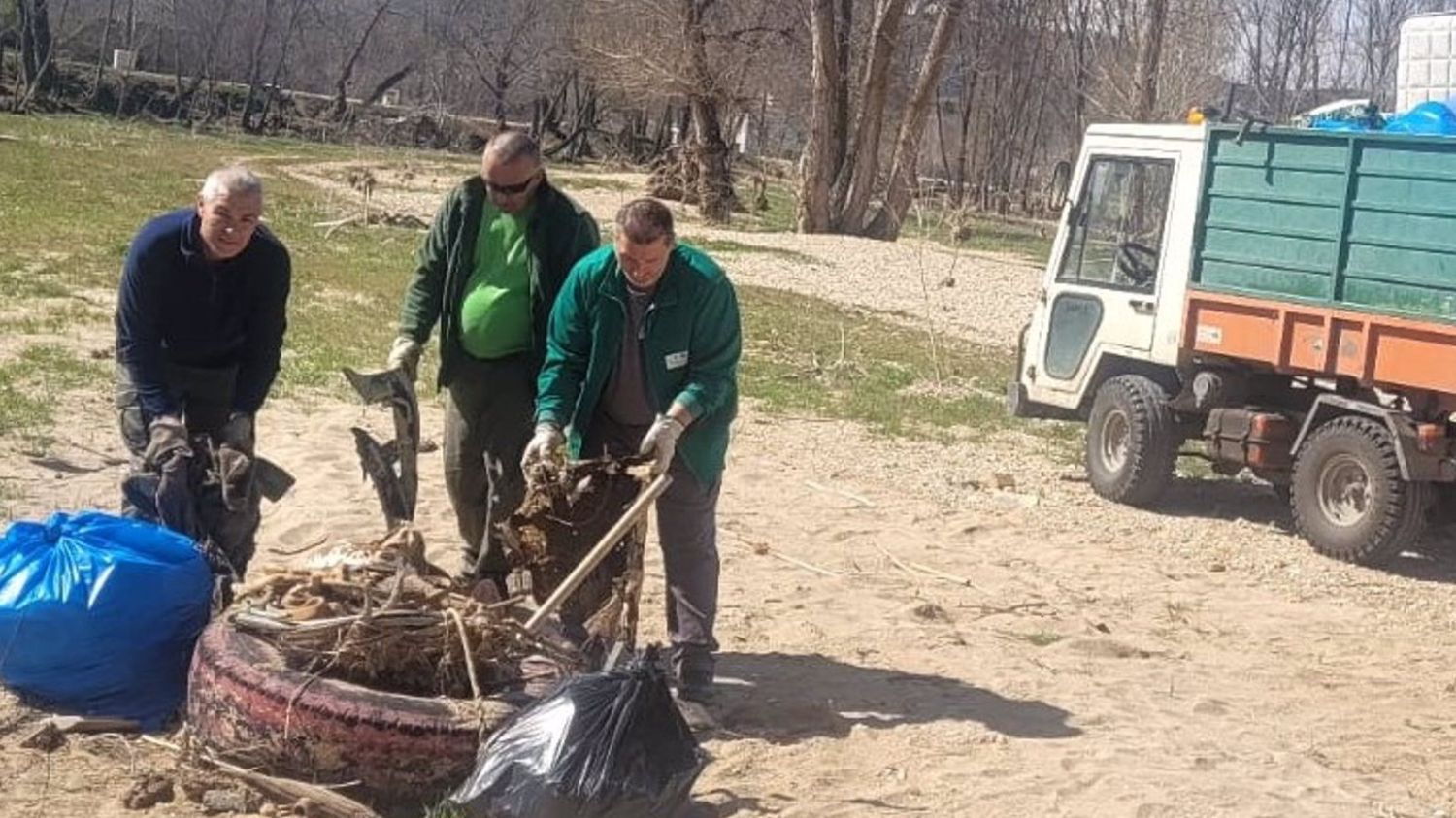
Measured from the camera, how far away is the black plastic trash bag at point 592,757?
5.13 m

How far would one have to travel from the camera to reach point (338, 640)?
18.9 ft

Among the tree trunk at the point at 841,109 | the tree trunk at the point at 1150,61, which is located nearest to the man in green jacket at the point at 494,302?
the tree trunk at the point at 1150,61

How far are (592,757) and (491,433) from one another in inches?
90.1

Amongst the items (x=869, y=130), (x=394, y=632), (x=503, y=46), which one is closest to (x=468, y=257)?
(x=394, y=632)

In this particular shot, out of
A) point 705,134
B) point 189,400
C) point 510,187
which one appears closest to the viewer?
point 189,400

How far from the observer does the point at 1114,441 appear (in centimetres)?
1232

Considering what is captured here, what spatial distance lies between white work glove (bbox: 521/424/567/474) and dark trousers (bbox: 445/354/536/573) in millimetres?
660

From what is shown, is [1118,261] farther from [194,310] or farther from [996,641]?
[194,310]

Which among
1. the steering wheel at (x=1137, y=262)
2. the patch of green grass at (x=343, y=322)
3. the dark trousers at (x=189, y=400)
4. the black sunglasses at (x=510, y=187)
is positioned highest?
the black sunglasses at (x=510, y=187)

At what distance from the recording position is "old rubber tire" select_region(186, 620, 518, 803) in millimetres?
5453

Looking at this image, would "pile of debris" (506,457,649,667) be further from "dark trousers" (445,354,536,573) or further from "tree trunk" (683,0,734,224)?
"tree trunk" (683,0,734,224)

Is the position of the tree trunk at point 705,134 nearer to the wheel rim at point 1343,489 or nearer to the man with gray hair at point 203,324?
the wheel rim at point 1343,489

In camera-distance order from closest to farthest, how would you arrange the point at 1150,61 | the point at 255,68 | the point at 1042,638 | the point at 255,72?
the point at 1042,638
the point at 1150,61
the point at 255,68
the point at 255,72

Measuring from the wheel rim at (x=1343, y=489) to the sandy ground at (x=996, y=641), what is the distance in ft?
0.87
